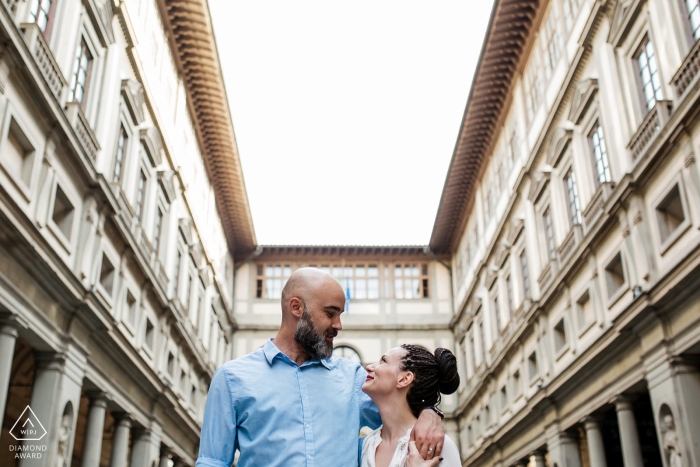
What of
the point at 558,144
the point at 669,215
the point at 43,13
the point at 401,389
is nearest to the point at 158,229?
the point at 43,13

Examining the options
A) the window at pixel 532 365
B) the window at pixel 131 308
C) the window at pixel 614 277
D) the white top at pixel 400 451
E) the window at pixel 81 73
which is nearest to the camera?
the white top at pixel 400 451

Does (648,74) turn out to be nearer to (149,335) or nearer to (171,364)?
(149,335)

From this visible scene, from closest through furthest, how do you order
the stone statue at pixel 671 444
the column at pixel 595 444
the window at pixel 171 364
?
the stone statue at pixel 671 444 → the column at pixel 595 444 → the window at pixel 171 364

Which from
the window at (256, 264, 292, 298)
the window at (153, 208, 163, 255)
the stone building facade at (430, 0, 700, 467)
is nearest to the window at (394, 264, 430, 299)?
the window at (256, 264, 292, 298)

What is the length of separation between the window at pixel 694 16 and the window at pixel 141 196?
16360 millimetres

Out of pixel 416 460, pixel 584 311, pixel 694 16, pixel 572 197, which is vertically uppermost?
pixel 572 197

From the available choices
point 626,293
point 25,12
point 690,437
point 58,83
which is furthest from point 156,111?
point 690,437

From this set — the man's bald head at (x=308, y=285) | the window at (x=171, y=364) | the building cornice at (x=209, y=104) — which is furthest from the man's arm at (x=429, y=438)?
the window at (x=171, y=364)

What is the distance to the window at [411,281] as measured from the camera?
4497 cm

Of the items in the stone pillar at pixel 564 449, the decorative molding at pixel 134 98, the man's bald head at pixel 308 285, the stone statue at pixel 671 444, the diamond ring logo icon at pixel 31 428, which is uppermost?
the decorative molding at pixel 134 98

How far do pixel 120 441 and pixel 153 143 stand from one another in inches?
368

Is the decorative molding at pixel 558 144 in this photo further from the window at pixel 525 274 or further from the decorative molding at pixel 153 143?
the decorative molding at pixel 153 143

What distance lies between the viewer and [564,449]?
2359cm

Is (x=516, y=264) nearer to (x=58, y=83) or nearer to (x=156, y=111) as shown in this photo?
(x=156, y=111)
